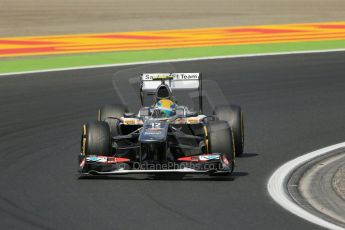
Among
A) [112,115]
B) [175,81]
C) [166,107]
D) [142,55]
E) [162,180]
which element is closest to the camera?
[162,180]

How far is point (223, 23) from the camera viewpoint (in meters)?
33.0

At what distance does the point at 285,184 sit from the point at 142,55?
14.0 meters

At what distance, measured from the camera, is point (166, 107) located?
41.5ft

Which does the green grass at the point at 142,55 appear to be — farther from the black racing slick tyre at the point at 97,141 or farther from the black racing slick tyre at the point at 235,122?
the black racing slick tyre at the point at 97,141

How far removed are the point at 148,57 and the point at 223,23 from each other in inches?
357

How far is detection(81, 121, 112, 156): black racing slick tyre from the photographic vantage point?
1160cm

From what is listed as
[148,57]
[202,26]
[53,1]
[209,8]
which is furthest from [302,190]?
[53,1]

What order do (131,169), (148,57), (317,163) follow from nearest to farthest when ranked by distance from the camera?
(131,169)
(317,163)
(148,57)

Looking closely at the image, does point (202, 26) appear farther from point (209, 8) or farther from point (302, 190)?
point (302, 190)

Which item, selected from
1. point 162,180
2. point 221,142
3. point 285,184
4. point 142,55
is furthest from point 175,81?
point 142,55

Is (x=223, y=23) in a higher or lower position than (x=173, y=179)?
higher

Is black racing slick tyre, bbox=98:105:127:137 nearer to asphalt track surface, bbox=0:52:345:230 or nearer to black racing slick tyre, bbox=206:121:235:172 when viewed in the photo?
asphalt track surface, bbox=0:52:345:230

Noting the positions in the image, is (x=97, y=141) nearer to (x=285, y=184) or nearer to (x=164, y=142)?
(x=164, y=142)

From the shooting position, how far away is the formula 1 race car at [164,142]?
11.4 m
